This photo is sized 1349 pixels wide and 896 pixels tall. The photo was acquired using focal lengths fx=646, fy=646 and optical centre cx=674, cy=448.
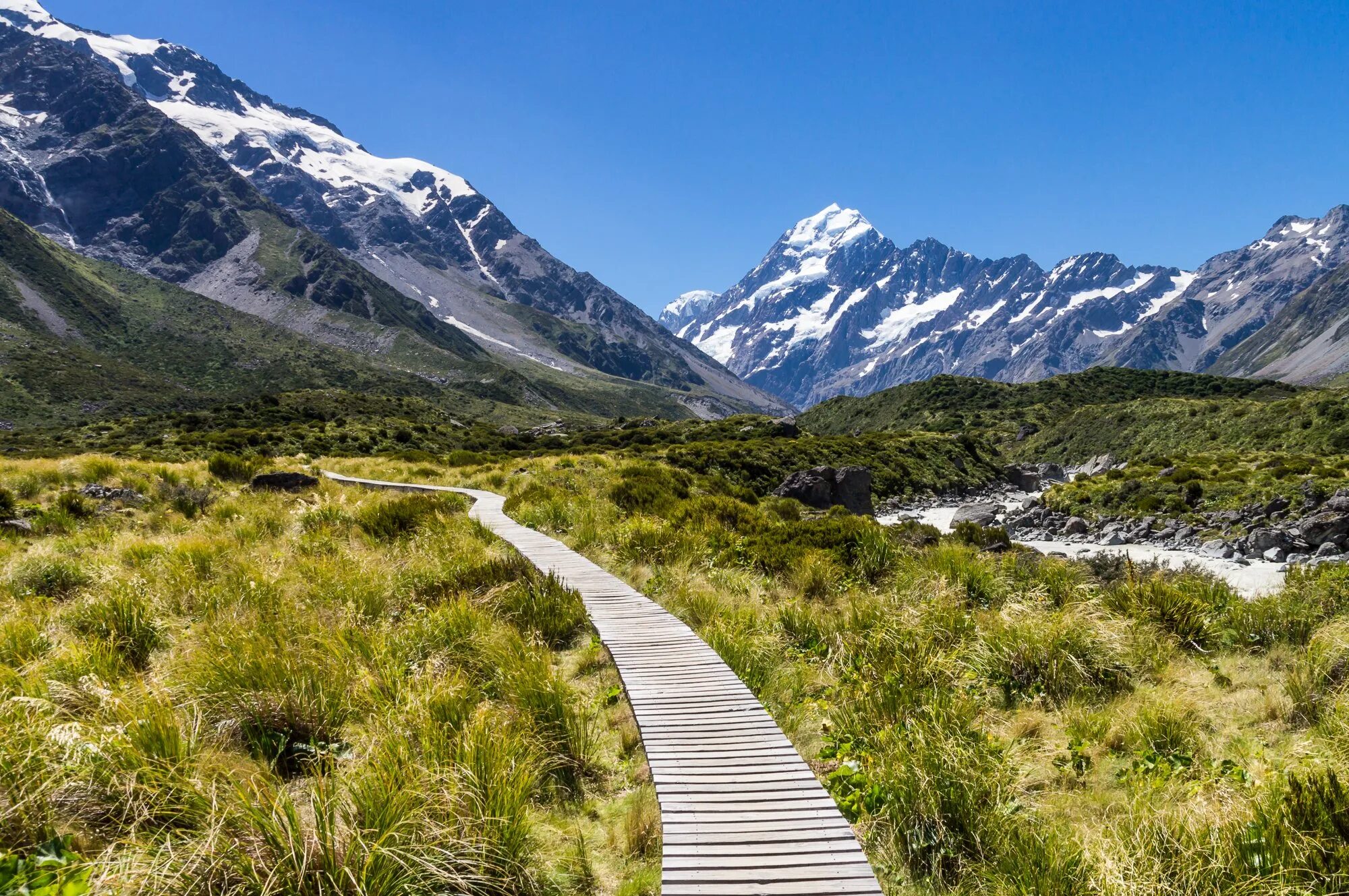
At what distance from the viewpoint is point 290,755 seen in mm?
5176

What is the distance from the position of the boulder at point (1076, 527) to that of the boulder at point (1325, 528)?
8540 mm

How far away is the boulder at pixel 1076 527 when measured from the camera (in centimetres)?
2906

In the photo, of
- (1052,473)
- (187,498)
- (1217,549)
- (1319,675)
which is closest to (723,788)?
(1319,675)

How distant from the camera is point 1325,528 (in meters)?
20.2

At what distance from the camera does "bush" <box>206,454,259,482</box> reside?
73.7ft

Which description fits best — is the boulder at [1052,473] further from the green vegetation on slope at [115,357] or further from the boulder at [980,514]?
the green vegetation on slope at [115,357]

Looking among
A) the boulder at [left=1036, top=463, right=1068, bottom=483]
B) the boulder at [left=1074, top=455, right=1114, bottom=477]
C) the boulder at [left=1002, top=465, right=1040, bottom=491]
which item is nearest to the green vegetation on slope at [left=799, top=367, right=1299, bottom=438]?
the boulder at [left=1074, top=455, right=1114, bottom=477]

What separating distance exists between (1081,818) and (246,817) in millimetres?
5581

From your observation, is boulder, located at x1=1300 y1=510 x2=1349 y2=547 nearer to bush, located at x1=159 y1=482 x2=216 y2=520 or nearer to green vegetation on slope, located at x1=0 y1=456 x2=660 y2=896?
green vegetation on slope, located at x1=0 y1=456 x2=660 y2=896

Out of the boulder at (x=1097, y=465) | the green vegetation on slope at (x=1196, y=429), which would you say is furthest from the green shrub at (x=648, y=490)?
the green vegetation on slope at (x=1196, y=429)

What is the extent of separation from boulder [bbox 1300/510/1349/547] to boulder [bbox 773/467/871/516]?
14.5 meters

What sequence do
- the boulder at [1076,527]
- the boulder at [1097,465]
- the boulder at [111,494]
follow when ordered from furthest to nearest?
the boulder at [1097,465] < the boulder at [1076,527] < the boulder at [111,494]

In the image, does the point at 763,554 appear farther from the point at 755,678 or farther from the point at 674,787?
the point at 674,787

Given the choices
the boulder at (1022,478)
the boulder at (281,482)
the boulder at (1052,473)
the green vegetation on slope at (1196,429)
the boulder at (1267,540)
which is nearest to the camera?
the boulder at (281,482)
